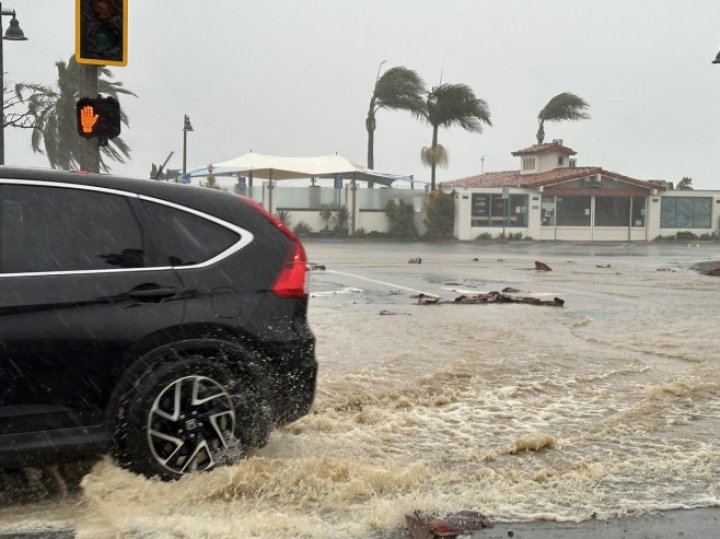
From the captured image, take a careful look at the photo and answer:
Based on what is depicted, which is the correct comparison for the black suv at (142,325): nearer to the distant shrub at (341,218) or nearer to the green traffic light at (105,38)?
the green traffic light at (105,38)

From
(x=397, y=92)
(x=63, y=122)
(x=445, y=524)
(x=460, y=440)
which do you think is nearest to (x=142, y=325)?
(x=445, y=524)

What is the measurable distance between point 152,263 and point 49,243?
1.57 feet

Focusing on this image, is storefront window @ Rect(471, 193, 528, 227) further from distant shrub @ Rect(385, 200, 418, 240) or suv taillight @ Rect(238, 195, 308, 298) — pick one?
suv taillight @ Rect(238, 195, 308, 298)

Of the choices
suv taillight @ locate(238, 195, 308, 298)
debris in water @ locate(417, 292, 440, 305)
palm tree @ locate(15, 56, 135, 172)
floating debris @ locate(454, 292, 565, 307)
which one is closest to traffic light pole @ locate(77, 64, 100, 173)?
suv taillight @ locate(238, 195, 308, 298)

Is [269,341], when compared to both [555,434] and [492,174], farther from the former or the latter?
[492,174]

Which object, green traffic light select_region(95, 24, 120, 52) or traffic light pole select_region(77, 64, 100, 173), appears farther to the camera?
traffic light pole select_region(77, 64, 100, 173)

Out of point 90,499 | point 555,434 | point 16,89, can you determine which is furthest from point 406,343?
point 16,89

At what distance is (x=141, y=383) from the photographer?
4.27m

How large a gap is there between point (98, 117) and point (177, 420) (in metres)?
5.34

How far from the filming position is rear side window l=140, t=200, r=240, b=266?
14.9ft

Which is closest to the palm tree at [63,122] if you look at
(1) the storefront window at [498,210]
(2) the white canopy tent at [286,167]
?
(2) the white canopy tent at [286,167]

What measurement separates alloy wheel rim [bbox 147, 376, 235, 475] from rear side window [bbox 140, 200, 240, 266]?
0.61 meters

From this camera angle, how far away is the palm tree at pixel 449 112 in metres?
44.7

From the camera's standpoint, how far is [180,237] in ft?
15.1
